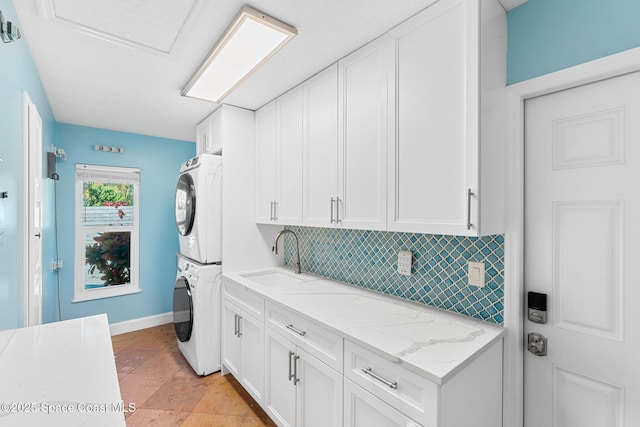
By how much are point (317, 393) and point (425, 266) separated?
926 millimetres

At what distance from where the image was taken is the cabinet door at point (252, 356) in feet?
6.77

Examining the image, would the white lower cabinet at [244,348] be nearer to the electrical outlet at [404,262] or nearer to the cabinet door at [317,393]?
the cabinet door at [317,393]

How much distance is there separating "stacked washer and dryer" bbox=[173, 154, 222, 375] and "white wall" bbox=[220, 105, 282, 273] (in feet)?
0.21

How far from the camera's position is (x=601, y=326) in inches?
47.9

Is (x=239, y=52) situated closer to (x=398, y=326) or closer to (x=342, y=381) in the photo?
(x=398, y=326)

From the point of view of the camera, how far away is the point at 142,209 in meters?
3.71

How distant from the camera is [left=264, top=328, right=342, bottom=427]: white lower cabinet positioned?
1.49 m

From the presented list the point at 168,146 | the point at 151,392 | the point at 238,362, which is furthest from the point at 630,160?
the point at 168,146

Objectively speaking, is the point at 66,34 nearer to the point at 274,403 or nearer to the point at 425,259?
the point at 425,259

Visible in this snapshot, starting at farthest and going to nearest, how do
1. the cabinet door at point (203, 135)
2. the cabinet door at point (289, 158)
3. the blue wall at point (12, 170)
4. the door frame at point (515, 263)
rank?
the cabinet door at point (203, 135) → the cabinet door at point (289, 158) → the door frame at point (515, 263) → the blue wall at point (12, 170)

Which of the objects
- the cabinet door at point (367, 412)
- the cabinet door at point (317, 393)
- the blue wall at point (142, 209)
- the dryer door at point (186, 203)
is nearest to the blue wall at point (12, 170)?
the dryer door at point (186, 203)

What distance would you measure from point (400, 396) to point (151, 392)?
88.1 inches

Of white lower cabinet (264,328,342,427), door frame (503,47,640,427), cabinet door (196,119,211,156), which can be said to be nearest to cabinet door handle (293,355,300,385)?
white lower cabinet (264,328,342,427)

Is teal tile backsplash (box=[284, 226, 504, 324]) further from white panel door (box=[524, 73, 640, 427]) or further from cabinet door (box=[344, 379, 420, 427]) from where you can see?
cabinet door (box=[344, 379, 420, 427])
